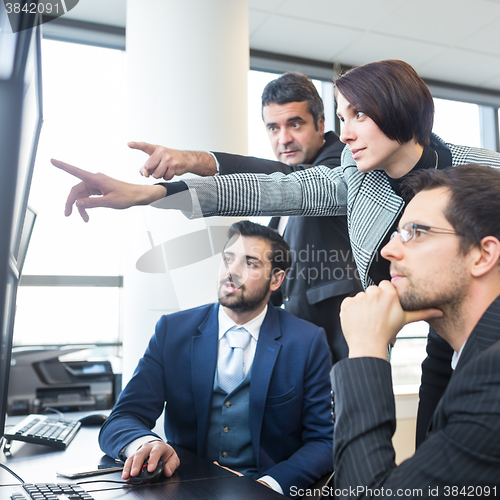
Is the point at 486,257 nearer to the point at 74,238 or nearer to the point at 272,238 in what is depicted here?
the point at 272,238

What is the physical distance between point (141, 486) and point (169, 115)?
1.31 m

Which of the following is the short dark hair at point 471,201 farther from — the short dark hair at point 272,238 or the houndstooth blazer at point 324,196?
the short dark hair at point 272,238

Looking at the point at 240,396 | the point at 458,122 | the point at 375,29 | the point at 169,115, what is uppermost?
the point at 375,29

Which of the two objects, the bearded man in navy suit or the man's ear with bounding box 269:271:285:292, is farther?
the man's ear with bounding box 269:271:285:292

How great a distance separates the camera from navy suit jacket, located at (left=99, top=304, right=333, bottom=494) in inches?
53.0

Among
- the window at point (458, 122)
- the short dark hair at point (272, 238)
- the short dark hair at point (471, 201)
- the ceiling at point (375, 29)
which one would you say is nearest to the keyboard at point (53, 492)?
the short dark hair at point (471, 201)

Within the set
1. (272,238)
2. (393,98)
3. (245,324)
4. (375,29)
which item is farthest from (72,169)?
(375,29)

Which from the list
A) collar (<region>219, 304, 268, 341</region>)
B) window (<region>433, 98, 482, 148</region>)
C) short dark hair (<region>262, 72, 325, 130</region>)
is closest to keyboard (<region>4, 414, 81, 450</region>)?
collar (<region>219, 304, 268, 341</region>)

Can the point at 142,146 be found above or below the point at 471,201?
above

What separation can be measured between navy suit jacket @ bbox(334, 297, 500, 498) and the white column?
1.11 metres

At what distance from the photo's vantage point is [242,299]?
5.38ft

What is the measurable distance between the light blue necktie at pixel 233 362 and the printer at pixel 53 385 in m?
0.90

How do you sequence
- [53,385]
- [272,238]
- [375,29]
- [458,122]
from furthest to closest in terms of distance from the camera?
[458,122] → [375,29] → [53,385] → [272,238]

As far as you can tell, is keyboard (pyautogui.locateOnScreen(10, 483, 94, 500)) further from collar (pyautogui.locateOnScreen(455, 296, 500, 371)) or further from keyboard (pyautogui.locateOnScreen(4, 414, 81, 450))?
collar (pyautogui.locateOnScreen(455, 296, 500, 371))
